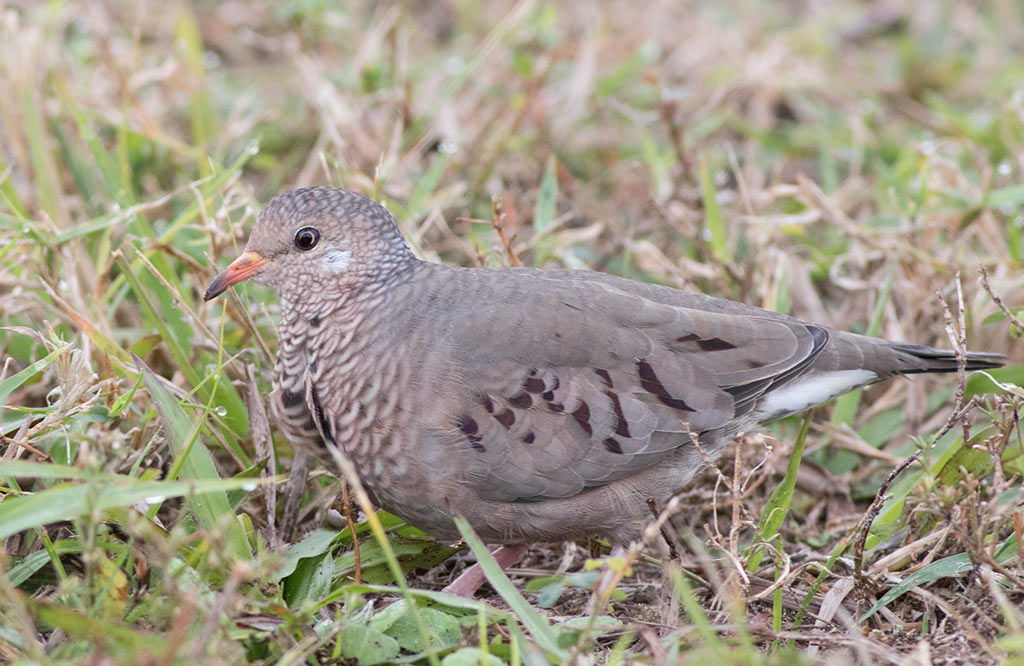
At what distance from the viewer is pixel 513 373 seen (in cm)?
290

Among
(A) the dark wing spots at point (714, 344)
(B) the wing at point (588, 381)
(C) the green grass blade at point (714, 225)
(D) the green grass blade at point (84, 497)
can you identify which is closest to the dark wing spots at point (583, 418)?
(B) the wing at point (588, 381)

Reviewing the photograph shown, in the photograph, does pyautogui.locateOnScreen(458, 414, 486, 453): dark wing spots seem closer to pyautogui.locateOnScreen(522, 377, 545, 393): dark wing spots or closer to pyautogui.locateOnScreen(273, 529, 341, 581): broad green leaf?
pyautogui.locateOnScreen(522, 377, 545, 393): dark wing spots

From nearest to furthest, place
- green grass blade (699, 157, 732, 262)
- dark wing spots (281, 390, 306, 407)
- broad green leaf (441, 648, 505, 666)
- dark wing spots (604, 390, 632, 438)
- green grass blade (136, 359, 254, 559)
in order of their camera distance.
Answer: broad green leaf (441, 648, 505, 666), green grass blade (136, 359, 254, 559), dark wing spots (604, 390, 632, 438), dark wing spots (281, 390, 306, 407), green grass blade (699, 157, 732, 262)

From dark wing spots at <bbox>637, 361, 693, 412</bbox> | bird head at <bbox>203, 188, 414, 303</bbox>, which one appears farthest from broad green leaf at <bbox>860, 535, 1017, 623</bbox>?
bird head at <bbox>203, 188, 414, 303</bbox>

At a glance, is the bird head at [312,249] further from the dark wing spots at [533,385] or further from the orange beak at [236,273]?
the dark wing spots at [533,385]

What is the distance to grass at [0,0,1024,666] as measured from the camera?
248cm

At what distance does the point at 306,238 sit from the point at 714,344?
121 centimetres

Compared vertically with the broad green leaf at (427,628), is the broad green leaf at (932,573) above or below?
below

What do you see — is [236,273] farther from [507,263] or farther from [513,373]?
[507,263]

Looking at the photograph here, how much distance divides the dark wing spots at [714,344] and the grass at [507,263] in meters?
0.35

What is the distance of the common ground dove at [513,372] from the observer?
112 inches

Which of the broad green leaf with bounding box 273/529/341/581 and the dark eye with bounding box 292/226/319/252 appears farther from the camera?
the dark eye with bounding box 292/226/319/252

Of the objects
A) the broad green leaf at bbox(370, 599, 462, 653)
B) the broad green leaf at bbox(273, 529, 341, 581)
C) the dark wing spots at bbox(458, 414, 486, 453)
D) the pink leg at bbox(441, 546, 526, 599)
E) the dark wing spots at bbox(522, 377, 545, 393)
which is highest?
the dark wing spots at bbox(522, 377, 545, 393)

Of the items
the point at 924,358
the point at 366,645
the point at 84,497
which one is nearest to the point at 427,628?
the point at 366,645
